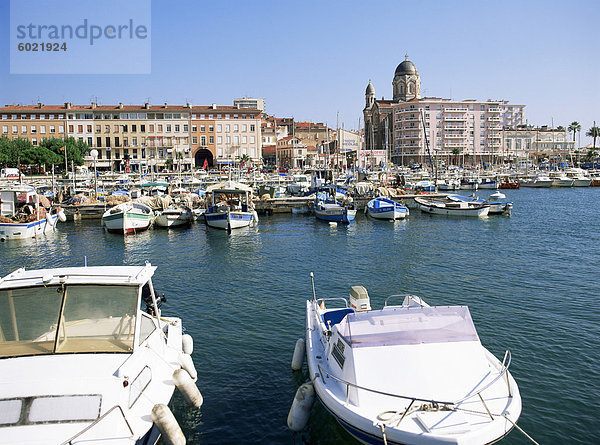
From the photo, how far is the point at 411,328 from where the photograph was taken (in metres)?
9.20

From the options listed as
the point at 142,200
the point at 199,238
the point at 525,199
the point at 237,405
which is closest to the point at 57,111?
the point at 142,200

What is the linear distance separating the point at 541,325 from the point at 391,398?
32.6 ft

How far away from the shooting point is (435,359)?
8859 mm

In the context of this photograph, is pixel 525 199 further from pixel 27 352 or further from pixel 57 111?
pixel 57 111

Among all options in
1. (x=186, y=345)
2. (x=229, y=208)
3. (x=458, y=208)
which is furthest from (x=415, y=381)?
(x=458, y=208)

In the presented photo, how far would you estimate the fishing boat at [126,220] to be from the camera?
3803cm

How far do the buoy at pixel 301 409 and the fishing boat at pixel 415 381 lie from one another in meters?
0.25

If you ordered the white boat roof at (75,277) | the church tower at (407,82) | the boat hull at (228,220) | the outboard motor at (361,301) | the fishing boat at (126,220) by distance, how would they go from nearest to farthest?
the white boat roof at (75,277) < the outboard motor at (361,301) < the boat hull at (228,220) < the fishing boat at (126,220) < the church tower at (407,82)

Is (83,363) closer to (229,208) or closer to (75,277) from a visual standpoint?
(75,277)

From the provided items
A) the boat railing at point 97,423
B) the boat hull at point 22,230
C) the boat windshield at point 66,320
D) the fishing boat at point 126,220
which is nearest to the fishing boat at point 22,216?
the boat hull at point 22,230

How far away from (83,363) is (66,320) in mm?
1051

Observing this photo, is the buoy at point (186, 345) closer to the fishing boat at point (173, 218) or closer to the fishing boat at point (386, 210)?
the fishing boat at point (173, 218)

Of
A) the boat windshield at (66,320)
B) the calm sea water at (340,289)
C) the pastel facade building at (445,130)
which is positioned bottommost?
the calm sea water at (340,289)

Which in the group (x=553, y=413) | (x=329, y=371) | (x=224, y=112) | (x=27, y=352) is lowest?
(x=553, y=413)
